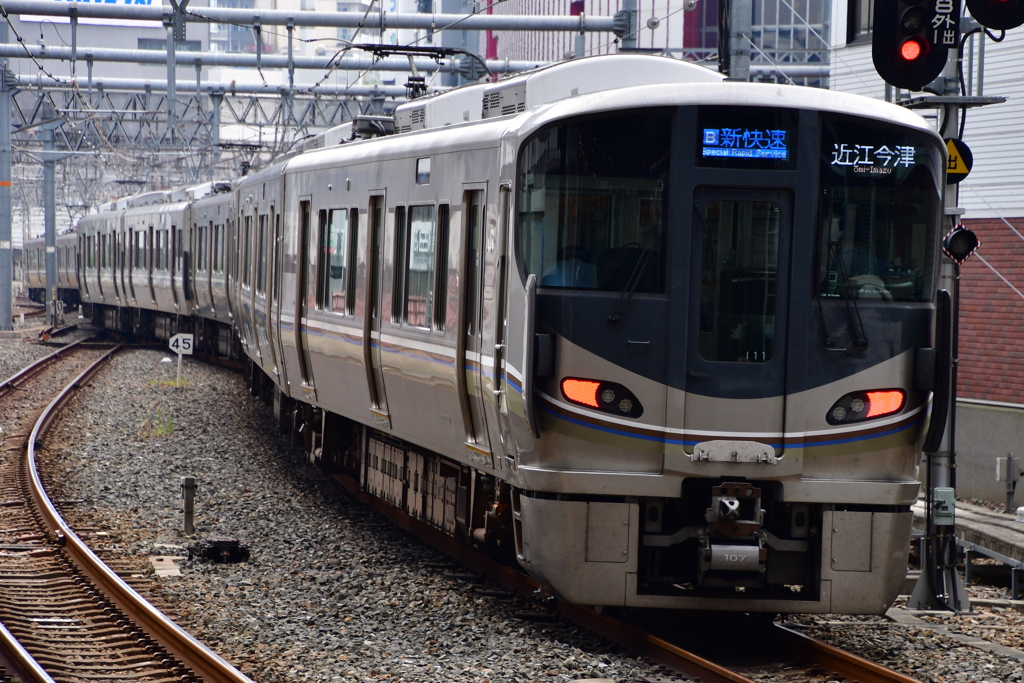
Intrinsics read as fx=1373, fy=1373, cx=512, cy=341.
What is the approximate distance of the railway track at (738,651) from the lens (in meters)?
6.71

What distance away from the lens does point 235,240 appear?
18891 millimetres

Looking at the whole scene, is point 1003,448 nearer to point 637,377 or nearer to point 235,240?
point 637,377

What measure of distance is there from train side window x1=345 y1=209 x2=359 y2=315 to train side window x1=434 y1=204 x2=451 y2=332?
199 centimetres

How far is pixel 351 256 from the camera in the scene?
1096 cm

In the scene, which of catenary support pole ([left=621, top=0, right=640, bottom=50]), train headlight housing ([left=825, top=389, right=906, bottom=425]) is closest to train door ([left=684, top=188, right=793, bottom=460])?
train headlight housing ([left=825, top=389, right=906, bottom=425])

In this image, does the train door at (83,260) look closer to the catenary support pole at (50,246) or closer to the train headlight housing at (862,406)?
the catenary support pole at (50,246)

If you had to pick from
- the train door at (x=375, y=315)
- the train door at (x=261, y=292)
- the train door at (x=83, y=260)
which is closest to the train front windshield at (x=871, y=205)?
the train door at (x=375, y=315)

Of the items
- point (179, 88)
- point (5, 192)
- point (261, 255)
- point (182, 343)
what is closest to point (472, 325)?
point (261, 255)

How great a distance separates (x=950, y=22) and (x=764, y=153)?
2259 mm

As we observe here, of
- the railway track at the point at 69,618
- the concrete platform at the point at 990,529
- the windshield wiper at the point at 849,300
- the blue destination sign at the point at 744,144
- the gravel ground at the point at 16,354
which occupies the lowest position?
the gravel ground at the point at 16,354

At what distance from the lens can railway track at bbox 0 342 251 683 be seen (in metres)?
7.14

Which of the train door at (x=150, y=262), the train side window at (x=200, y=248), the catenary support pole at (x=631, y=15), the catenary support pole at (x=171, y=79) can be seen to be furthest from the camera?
the train door at (x=150, y=262)

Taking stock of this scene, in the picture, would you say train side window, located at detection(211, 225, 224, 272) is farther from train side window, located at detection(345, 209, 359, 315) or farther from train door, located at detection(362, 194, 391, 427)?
train door, located at detection(362, 194, 391, 427)

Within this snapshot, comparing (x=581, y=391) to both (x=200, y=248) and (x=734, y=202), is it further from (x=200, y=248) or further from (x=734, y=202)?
(x=200, y=248)
